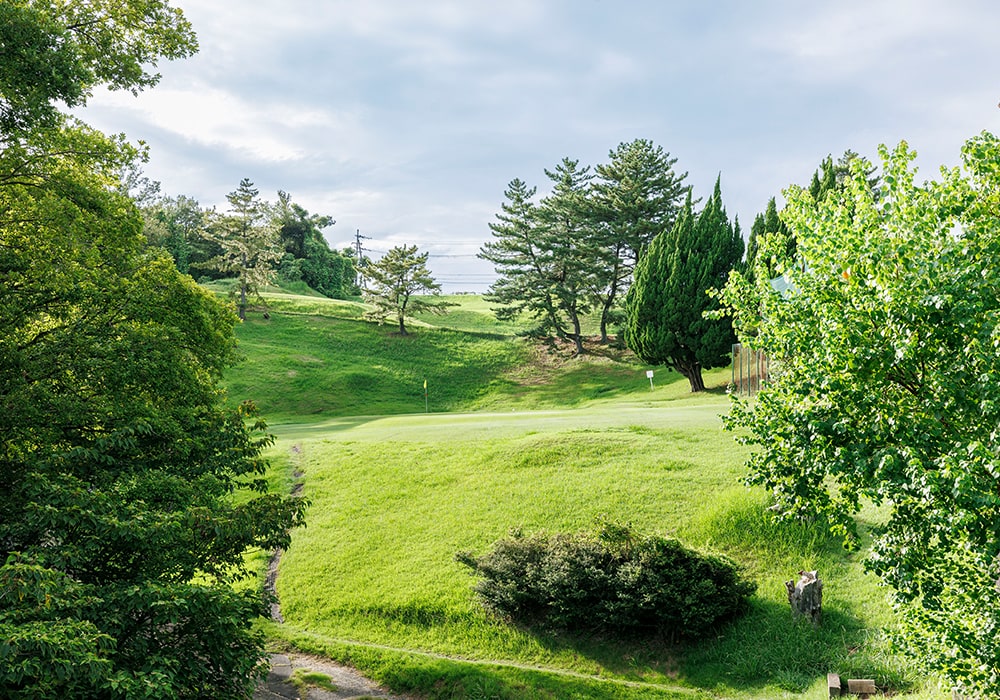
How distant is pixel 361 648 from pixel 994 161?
1300 cm

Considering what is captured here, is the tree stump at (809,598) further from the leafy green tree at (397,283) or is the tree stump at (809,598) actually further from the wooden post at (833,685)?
the leafy green tree at (397,283)

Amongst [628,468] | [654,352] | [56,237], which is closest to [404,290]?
[654,352]

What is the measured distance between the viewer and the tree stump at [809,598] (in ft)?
40.6

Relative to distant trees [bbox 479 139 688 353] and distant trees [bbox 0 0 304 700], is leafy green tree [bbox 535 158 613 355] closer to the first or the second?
distant trees [bbox 479 139 688 353]

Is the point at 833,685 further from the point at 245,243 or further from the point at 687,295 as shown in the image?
the point at 245,243

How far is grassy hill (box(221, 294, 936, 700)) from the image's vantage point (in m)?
12.2

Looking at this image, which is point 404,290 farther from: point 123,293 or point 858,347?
point 858,347

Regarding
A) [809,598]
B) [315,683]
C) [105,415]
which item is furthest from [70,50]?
[809,598]

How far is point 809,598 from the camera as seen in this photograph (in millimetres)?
12383

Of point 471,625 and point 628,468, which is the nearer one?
point 471,625

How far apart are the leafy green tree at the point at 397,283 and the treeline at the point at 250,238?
838 centimetres

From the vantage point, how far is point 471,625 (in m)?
14.4

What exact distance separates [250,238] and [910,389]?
56265mm

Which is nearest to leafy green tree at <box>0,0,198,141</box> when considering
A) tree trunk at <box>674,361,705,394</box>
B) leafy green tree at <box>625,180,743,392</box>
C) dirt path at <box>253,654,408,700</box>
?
dirt path at <box>253,654,408,700</box>
